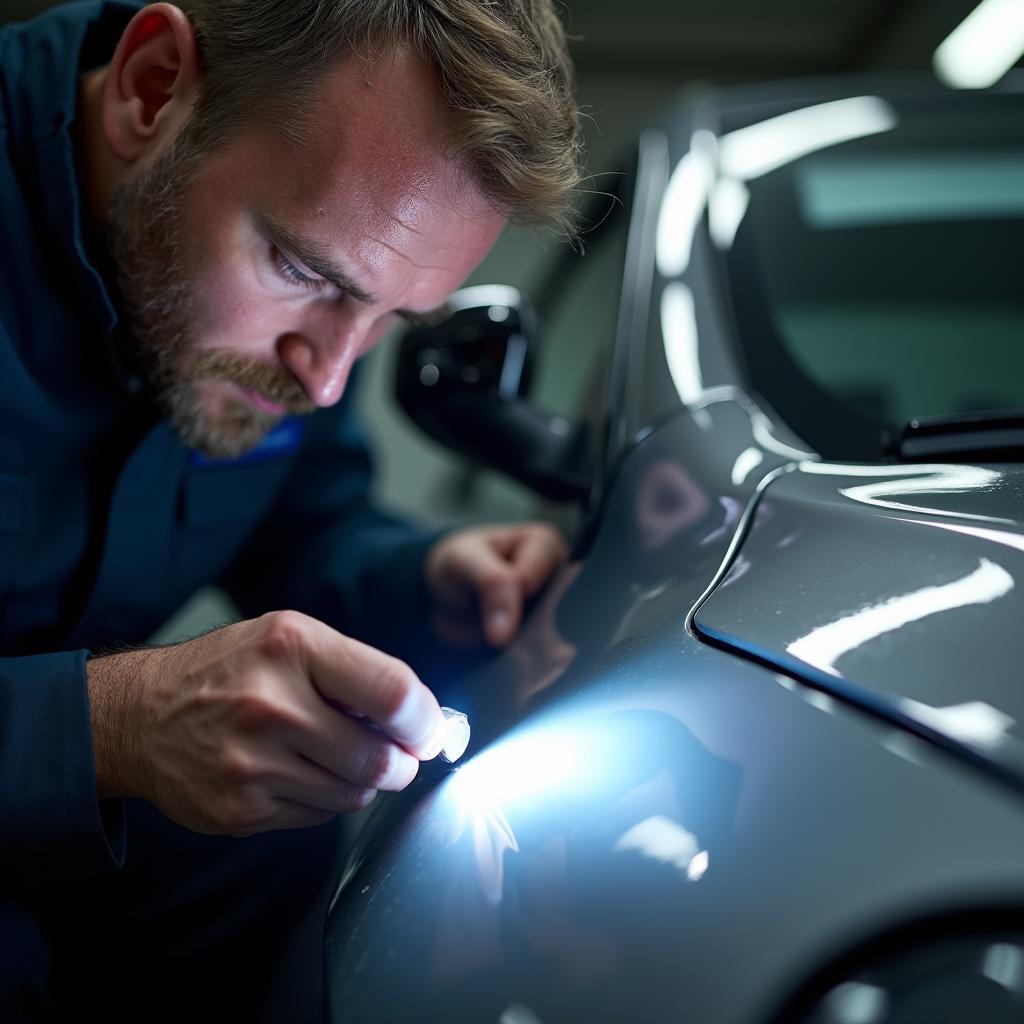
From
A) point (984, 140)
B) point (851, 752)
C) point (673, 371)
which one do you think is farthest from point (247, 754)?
point (984, 140)

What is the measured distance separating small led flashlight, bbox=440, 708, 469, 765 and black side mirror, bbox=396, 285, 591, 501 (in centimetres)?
51

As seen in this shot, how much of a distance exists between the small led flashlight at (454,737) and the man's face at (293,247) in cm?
46

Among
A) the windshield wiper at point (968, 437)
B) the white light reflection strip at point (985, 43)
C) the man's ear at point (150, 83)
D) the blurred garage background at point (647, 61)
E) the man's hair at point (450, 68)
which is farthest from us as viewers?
the blurred garage background at point (647, 61)

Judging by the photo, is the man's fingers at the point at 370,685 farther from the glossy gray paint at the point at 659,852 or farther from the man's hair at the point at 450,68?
the man's hair at the point at 450,68

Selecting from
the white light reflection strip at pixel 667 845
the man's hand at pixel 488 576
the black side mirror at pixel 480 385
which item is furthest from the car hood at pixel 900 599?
the black side mirror at pixel 480 385

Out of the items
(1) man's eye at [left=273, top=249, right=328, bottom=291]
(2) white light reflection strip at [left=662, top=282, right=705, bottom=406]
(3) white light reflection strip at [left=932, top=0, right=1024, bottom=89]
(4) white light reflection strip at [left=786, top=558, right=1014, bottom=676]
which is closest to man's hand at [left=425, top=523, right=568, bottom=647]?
(2) white light reflection strip at [left=662, top=282, right=705, bottom=406]

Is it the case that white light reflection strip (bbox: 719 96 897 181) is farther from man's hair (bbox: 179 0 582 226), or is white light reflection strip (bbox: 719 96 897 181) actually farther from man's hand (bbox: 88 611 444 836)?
man's hand (bbox: 88 611 444 836)

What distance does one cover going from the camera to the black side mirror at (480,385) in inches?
47.4

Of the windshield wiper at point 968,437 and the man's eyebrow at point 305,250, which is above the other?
the man's eyebrow at point 305,250

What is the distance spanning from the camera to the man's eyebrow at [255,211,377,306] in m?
0.92

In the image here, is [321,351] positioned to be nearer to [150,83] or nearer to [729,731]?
[150,83]

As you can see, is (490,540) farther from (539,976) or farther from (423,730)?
(539,976)

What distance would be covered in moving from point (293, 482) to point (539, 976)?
4.24 feet

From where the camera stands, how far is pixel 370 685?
24.4 inches
